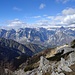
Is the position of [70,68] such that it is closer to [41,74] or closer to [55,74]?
[55,74]

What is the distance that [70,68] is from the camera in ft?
340

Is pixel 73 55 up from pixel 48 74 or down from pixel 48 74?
up

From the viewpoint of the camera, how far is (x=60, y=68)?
4328 inches

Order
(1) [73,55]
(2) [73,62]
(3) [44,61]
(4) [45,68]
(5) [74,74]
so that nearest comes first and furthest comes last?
(5) [74,74] < (2) [73,62] < (1) [73,55] < (4) [45,68] < (3) [44,61]

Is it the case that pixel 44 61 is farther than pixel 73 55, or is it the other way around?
pixel 44 61

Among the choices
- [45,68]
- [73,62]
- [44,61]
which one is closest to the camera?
[73,62]

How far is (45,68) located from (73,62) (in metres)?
27.1

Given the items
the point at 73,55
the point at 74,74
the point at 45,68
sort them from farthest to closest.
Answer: the point at 45,68 < the point at 73,55 < the point at 74,74

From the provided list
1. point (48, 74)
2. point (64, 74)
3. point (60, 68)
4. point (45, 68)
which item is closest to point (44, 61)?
point (45, 68)

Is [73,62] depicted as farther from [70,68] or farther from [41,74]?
[41,74]

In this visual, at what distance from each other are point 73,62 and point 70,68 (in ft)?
41.9

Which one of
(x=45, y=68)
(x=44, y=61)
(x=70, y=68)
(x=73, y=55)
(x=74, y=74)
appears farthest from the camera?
(x=44, y=61)

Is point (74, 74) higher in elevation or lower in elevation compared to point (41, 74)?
higher

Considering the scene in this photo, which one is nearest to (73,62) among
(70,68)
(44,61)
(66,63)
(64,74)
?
(66,63)
